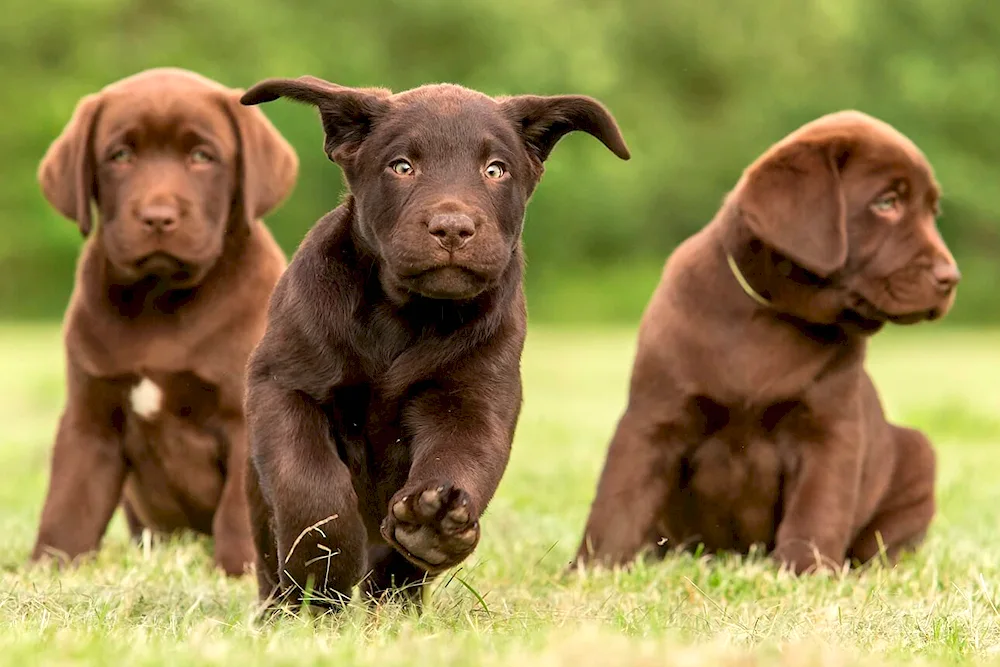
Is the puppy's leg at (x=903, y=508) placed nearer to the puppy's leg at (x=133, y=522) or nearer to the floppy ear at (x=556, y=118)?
the floppy ear at (x=556, y=118)

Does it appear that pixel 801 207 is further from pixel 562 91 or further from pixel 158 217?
pixel 562 91

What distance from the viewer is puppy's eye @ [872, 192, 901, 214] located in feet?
16.2

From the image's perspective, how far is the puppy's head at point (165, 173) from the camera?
4.93m

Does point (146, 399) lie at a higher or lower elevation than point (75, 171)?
lower

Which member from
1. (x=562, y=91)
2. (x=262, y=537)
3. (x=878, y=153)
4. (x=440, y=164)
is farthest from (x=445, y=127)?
(x=562, y=91)

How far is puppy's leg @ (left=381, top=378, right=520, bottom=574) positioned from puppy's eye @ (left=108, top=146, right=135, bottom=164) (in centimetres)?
197

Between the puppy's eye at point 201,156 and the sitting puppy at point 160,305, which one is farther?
the puppy's eye at point 201,156

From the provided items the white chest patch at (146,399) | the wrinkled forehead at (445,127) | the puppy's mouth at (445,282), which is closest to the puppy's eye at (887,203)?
the wrinkled forehead at (445,127)

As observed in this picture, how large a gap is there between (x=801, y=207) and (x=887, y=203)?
32cm

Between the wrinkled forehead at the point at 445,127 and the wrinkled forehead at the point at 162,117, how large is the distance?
4.85 ft

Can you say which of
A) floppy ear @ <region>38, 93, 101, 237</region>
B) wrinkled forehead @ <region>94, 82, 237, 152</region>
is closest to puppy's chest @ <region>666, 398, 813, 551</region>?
wrinkled forehead @ <region>94, 82, 237, 152</region>

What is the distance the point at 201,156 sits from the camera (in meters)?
5.12

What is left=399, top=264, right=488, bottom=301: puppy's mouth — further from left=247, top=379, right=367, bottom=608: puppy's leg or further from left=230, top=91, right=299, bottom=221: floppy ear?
left=230, top=91, right=299, bottom=221: floppy ear

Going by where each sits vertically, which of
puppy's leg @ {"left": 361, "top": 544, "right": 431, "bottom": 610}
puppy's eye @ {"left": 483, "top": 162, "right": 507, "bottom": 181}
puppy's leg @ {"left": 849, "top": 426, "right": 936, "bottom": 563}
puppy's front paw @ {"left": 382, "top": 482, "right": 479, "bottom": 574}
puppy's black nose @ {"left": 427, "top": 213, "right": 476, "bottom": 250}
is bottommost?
puppy's leg @ {"left": 849, "top": 426, "right": 936, "bottom": 563}
